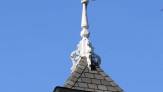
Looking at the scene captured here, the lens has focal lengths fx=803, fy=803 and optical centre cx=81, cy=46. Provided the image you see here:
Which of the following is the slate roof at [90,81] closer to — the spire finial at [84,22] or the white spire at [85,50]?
the white spire at [85,50]

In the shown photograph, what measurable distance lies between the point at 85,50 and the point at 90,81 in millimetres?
1908

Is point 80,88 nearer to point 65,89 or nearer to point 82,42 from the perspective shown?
point 65,89

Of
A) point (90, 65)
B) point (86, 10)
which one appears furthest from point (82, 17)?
point (90, 65)

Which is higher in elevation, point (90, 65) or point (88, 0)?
point (88, 0)

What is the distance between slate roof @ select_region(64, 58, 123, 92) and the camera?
66.5 ft

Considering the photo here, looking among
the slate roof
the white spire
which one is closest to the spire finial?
the white spire

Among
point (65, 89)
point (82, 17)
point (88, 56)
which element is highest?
point (82, 17)

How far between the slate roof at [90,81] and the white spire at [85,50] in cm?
32

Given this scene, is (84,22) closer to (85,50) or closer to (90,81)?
(85,50)

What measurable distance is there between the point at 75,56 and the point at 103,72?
1.34 m

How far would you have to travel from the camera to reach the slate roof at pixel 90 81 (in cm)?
2028

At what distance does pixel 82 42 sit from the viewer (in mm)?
22734

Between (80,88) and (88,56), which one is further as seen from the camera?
(88,56)

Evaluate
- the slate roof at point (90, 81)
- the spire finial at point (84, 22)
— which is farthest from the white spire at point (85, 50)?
the slate roof at point (90, 81)
